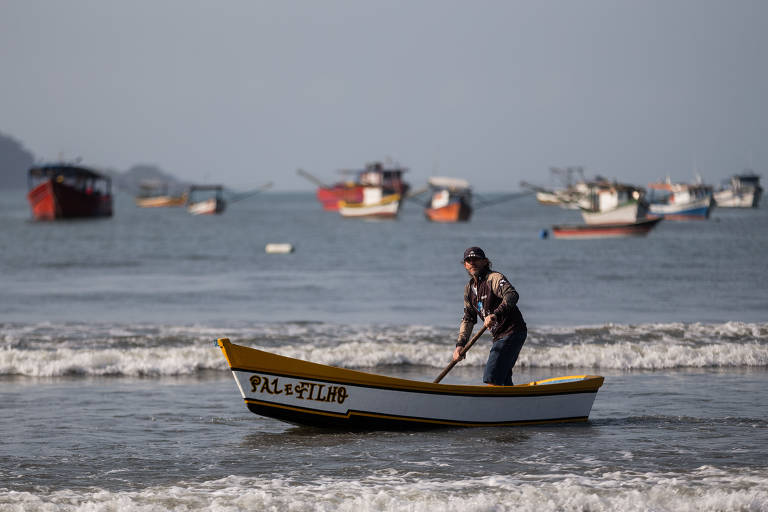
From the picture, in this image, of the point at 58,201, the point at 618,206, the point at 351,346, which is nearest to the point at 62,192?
the point at 58,201

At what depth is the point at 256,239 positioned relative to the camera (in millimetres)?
65062

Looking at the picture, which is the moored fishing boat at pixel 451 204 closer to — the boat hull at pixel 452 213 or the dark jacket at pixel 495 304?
the boat hull at pixel 452 213

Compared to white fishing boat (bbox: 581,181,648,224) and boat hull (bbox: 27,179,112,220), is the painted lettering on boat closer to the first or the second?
white fishing boat (bbox: 581,181,648,224)

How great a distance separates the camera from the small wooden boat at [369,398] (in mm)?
9523

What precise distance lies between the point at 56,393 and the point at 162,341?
194 inches

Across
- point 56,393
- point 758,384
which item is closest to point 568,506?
point 758,384

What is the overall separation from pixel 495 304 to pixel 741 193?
13521cm

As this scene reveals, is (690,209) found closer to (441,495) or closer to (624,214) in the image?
(624,214)

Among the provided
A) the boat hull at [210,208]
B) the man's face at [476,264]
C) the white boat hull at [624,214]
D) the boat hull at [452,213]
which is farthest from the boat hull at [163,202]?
the man's face at [476,264]

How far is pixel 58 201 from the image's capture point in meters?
84.4

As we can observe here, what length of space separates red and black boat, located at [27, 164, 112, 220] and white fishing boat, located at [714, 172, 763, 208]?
88019mm

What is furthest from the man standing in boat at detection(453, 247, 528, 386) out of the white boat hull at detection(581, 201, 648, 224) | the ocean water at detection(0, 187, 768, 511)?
the white boat hull at detection(581, 201, 648, 224)

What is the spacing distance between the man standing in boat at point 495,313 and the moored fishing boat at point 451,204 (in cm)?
8191

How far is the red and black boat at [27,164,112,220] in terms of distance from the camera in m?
82.9
